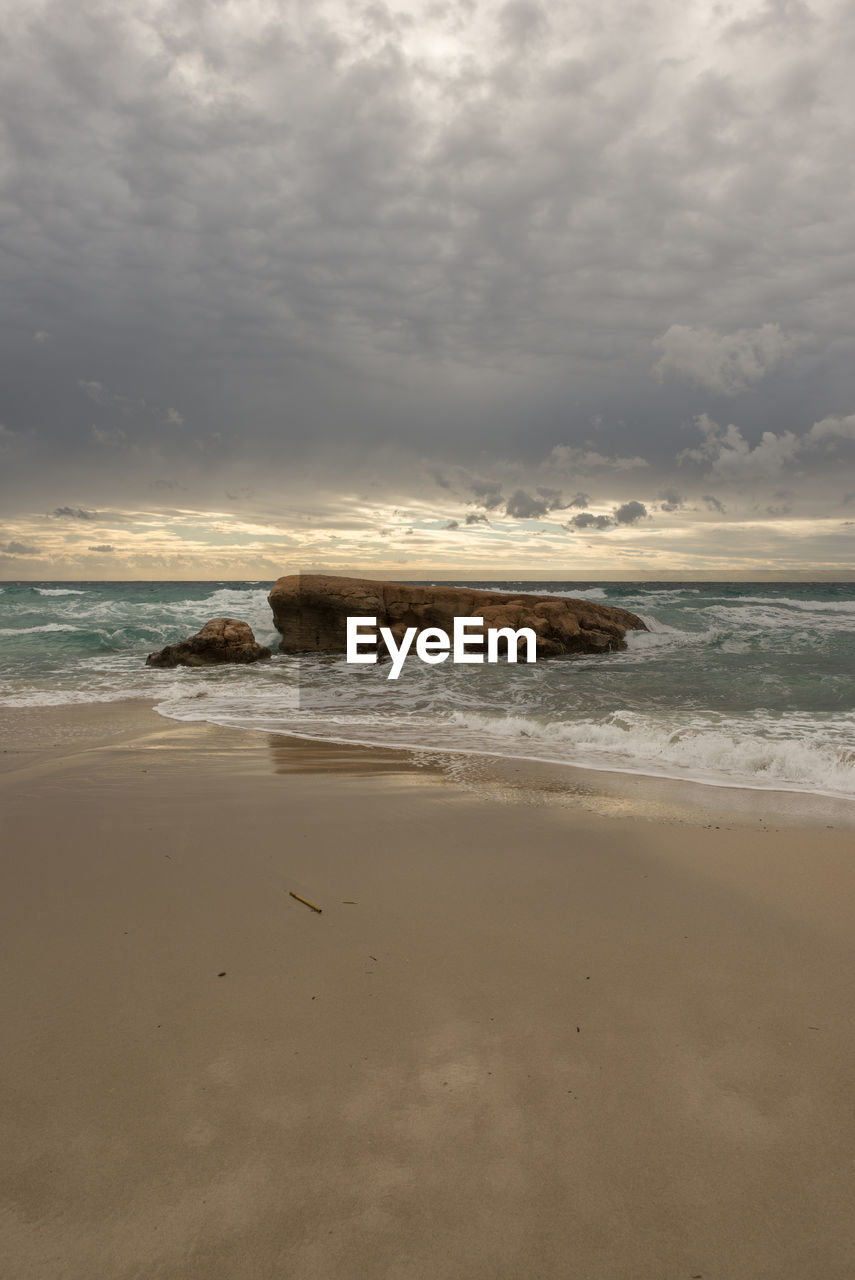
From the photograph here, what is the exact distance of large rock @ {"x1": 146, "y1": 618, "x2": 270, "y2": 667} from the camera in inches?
603

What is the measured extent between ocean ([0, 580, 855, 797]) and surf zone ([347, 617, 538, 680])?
3.28 ft

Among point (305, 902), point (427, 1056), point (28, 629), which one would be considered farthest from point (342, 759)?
point (28, 629)

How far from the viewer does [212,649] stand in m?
15.4

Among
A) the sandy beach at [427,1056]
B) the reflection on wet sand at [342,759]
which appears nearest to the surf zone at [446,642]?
the reflection on wet sand at [342,759]

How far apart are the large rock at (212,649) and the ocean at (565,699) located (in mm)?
611

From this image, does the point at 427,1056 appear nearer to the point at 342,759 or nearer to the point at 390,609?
the point at 342,759

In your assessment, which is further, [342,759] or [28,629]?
[28,629]

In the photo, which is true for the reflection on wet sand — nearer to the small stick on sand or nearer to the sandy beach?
the sandy beach

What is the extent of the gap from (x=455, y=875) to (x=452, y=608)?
14900 millimetres

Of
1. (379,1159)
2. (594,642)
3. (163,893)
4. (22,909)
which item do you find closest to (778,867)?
(379,1159)

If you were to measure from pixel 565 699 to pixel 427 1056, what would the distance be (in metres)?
8.98

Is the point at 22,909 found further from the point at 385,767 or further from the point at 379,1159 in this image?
the point at 385,767

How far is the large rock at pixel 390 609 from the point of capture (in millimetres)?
18094

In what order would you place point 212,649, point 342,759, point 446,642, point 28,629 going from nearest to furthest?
1. point 342,759
2. point 212,649
3. point 446,642
4. point 28,629
